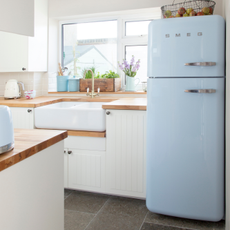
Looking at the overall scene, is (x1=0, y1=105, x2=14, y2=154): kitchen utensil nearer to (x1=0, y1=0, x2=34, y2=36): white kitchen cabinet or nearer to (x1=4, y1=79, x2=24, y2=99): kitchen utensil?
(x1=0, y1=0, x2=34, y2=36): white kitchen cabinet

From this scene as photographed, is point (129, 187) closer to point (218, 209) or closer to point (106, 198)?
point (106, 198)

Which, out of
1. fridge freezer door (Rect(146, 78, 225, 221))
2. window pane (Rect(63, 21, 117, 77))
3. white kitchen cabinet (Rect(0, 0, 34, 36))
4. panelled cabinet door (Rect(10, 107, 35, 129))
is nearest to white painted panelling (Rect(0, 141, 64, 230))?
white kitchen cabinet (Rect(0, 0, 34, 36))

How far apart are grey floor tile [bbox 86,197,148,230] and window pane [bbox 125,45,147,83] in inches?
57.6

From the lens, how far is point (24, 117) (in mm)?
2541

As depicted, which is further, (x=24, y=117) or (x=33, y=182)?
(x=24, y=117)

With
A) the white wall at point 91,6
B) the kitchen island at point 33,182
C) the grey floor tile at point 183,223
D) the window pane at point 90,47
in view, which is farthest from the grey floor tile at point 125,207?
the white wall at point 91,6

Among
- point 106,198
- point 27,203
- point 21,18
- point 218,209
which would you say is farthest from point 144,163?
point 21,18

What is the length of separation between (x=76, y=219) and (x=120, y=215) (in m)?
0.35

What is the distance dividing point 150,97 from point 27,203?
125cm

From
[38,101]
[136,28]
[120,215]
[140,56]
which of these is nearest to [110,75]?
[140,56]

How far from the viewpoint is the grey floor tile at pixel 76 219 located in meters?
1.99

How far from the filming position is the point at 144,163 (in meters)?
2.29

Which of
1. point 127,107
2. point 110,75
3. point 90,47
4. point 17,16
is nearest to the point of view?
point 17,16

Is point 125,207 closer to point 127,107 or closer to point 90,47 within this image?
point 127,107
